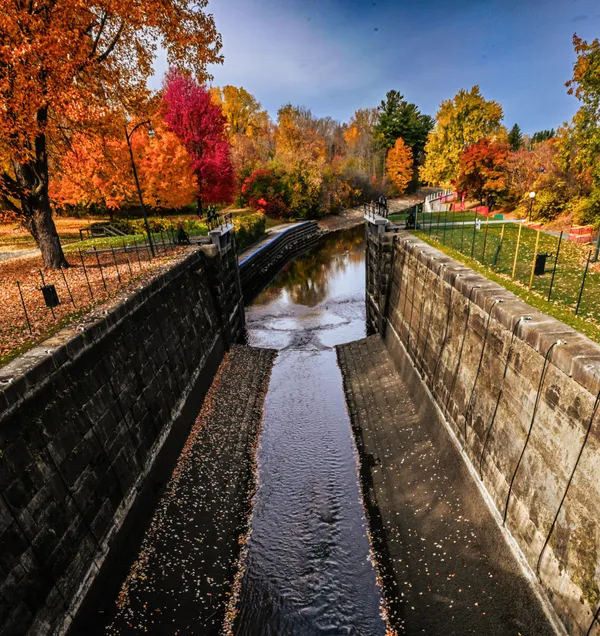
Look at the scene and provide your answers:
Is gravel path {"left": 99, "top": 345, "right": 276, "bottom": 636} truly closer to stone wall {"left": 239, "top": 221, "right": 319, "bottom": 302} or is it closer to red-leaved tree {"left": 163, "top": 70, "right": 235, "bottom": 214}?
stone wall {"left": 239, "top": 221, "right": 319, "bottom": 302}

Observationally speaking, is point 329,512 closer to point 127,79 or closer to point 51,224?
point 51,224

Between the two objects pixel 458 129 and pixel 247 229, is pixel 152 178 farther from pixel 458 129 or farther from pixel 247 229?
pixel 458 129

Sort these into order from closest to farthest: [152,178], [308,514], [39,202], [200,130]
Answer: [308,514]
[39,202]
[152,178]
[200,130]

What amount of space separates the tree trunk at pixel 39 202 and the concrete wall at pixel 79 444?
7.22m

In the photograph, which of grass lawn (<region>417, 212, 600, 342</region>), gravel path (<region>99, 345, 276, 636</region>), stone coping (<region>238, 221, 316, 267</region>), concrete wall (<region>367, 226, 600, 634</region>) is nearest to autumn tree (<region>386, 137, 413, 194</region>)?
stone coping (<region>238, 221, 316, 267</region>)

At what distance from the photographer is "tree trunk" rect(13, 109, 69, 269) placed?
16672 millimetres

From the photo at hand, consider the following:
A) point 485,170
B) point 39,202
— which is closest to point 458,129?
point 485,170

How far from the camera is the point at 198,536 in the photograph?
10.4 meters

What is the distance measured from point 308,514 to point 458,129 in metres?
57.5

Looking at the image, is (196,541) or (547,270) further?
(547,270)

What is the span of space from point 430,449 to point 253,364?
11123 millimetres

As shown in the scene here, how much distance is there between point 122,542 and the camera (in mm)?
9406

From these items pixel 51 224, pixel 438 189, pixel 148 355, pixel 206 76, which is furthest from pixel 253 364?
pixel 438 189

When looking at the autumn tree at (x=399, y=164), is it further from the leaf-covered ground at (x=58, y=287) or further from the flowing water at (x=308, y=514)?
the leaf-covered ground at (x=58, y=287)
